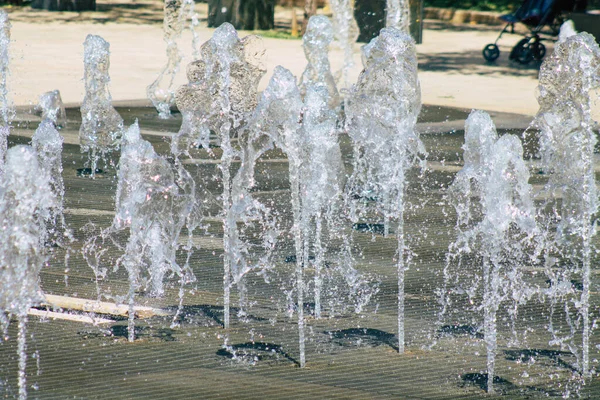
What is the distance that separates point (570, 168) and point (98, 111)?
484cm

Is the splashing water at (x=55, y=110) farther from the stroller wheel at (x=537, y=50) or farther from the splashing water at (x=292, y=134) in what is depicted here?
the stroller wheel at (x=537, y=50)

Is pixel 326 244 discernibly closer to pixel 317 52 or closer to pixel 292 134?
pixel 292 134

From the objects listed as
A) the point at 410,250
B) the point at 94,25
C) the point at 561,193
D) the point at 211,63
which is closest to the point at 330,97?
the point at 211,63

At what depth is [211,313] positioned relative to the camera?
18.9 feet

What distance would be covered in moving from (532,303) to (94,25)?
17253 mm

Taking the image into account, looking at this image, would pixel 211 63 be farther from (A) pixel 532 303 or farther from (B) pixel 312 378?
(B) pixel 312 378

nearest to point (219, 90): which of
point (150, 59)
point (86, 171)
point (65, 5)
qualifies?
point (86, 171)

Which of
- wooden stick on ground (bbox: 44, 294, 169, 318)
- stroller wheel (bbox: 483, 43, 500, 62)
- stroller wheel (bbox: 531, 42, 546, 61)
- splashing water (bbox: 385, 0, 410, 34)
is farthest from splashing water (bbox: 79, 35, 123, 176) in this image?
stroller wheel (bbox: 531, 42, 546, 61)

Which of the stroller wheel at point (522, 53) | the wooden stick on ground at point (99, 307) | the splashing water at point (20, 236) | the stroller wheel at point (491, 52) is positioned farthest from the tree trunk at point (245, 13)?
the splashing water at point (20, 236)

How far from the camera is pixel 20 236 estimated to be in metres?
5.00

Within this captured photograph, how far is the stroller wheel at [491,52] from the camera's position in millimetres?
17281

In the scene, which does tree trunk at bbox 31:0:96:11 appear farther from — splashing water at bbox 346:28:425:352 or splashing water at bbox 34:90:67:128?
splashing water at bbox 346:28:425:352

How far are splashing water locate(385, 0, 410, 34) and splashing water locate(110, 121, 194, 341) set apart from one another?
1224cm

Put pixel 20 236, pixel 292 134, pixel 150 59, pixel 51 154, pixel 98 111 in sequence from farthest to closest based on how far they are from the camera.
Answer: pixel 150 59 → pixel 98 111 → pixel 51 154 → pixel 292 134 → pixel 20 236
